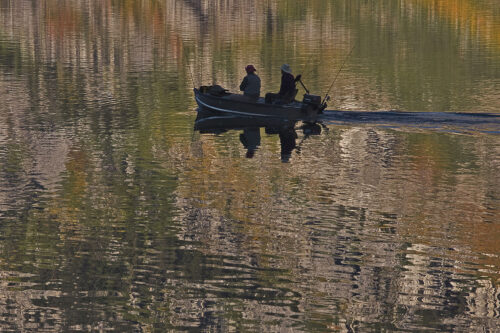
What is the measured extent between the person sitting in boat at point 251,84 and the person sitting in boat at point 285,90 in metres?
0.74

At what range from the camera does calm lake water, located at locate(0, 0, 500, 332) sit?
18969 mm

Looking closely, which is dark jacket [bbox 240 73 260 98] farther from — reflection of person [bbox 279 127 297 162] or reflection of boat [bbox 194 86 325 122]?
reflection of person [bbox 279 127 297 162]

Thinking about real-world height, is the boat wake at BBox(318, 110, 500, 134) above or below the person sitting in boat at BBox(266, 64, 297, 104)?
below

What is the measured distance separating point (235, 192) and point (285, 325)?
36.2ft

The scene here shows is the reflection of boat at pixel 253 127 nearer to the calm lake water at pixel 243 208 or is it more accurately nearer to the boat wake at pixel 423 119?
the calm lake water at pixel 243 208

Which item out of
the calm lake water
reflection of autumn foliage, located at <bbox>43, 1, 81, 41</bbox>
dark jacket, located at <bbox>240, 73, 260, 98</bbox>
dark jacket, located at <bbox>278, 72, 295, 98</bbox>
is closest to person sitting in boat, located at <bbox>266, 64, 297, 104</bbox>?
dark jacket, located at <bbox>278, 72, 295, 98</bbox>

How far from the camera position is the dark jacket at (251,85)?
134ft

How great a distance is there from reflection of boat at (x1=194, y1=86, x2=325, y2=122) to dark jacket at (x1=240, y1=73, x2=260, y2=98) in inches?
11.7

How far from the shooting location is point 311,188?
2931 centimetres

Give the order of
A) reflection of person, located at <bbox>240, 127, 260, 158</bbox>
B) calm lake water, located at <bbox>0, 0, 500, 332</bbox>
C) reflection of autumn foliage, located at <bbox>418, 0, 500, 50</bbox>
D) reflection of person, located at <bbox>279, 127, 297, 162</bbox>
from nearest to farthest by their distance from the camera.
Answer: calm lake water, located at <bbox>0, 0, 500, 332</bbox>
reflection of person, located at <bbox>279, 127, 297, 162</bbox>
reflection of person, located at <bbox>240, 127, 260, 158</bbox>
reflection of autumn foliage, located at <bbox>418, 0, 500, 50</bbox>

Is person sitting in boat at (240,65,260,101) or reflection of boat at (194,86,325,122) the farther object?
person sitting in boat at (240,65,260,101)

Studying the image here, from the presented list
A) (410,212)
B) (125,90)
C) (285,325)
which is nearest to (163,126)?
(125,90)

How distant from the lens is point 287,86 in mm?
40719

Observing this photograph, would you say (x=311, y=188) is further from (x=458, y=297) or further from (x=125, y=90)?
(x=125, y=90)
